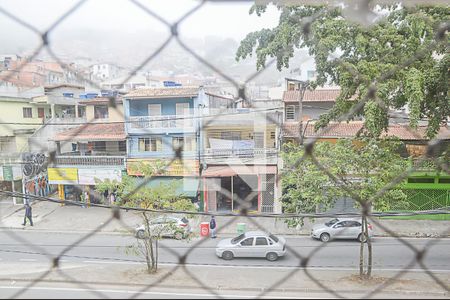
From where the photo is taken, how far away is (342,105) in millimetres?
1722

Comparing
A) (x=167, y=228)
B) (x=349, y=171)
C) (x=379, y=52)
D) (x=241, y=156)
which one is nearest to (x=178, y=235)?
(x=167, y=228)

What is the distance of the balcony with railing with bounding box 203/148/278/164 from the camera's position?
216cm

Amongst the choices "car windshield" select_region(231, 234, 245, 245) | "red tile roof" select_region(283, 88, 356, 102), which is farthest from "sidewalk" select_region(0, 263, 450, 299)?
"red tile roof" select_region(283, 88, 356, 102)

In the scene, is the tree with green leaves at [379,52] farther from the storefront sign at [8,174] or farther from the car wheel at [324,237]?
the storefront sign at [8,174]

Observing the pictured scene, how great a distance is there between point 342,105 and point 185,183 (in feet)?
5.86

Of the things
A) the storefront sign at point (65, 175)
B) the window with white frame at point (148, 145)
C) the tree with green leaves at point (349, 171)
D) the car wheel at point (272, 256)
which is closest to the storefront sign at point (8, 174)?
the storefront sign at point (65, 175)

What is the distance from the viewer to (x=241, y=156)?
230 centimetres

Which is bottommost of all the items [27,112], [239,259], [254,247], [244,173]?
[239,259]

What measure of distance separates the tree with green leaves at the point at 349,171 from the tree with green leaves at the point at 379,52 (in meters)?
0.52

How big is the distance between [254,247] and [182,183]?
0.76 metres

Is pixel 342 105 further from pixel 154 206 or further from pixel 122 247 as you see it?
pixel 122 247

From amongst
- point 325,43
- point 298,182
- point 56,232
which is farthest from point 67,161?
point 325,43

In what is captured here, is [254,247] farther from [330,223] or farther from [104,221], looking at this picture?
[104,221]

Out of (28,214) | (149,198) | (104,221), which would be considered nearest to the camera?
(149,198)
